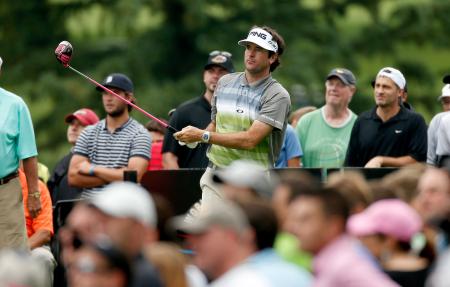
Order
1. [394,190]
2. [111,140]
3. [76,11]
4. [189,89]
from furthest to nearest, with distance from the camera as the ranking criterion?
1. [76,11]
2. [189,89]
3. [111,140]
4. [394,190]

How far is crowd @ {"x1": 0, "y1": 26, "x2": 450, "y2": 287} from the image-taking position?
7.77 meters

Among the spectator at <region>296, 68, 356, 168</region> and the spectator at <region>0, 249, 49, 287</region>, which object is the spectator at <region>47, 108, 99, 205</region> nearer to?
the spectator at <region>296, 68, 356, 168</region>

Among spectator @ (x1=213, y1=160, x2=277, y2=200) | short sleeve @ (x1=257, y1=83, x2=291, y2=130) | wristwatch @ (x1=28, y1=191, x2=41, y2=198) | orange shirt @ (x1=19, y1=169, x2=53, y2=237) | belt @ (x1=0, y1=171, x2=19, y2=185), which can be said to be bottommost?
orange shirt @ (x1=19, y1=169, x2=53, y2=237)

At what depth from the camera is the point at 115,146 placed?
1435 centimetres

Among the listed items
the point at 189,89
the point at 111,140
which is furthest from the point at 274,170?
the point at 189,89

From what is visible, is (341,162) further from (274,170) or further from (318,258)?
(318,258)

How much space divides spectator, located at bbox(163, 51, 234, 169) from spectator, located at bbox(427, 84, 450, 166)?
2.06 m

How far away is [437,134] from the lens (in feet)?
47.9

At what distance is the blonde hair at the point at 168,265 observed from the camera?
7898 millimetres

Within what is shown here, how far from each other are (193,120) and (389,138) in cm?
191

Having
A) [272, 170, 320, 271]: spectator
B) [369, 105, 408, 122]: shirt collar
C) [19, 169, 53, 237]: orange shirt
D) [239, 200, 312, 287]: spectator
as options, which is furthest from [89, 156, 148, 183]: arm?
[239, 200, 312, 287]: spectator

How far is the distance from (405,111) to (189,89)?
15.1 metres

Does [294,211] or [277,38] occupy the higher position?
[277,38]

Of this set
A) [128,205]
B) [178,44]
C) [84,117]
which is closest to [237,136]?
[128,205]
